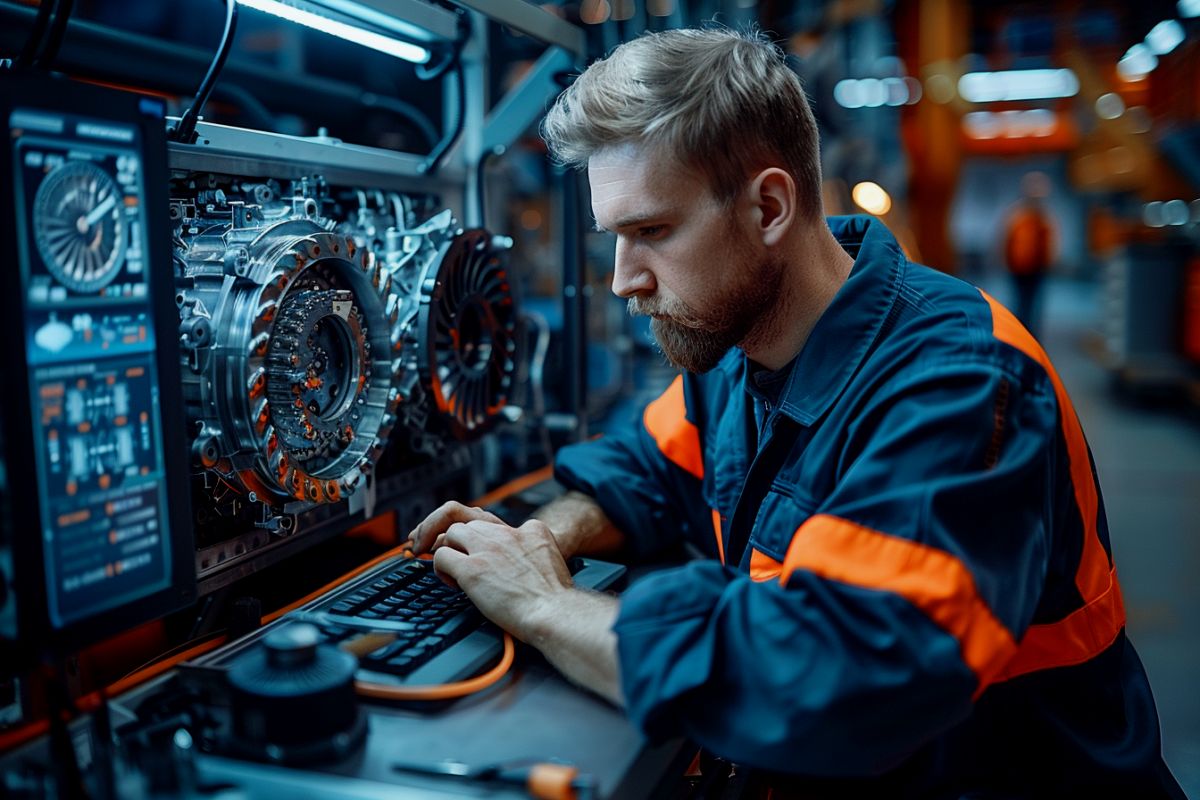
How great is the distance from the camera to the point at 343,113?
229 centimetres

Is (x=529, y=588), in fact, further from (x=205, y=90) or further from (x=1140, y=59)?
(x=1140, y=59)

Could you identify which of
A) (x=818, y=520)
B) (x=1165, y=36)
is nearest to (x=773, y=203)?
(x=818, y=520)

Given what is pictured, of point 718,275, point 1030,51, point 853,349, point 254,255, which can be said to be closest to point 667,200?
point 718,275

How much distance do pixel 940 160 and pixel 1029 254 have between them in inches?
53.8

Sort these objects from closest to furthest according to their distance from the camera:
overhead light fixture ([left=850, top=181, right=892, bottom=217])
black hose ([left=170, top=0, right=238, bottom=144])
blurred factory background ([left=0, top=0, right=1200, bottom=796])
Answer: black hose ([left=170, top=0, right=238, bottom=144])
blurred factory background ([left=0, top=0, right=1200, bottom=796])
overhead light fixture ([left=850, top=181, right=892, bottom=217])

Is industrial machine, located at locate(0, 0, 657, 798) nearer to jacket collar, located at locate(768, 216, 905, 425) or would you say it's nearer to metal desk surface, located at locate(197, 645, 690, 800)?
Answer: metal desk surface, located at locate(197, 645, 690, 800)

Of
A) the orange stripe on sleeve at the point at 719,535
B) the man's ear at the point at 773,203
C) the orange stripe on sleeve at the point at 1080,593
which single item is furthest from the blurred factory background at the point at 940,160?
the orange stripe on sleeve at the point at 1080,593

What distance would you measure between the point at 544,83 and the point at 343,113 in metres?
0.88

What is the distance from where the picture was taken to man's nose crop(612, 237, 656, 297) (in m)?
1.08

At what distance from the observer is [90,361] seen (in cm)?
76

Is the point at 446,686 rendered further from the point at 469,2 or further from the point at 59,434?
the point at 469,2

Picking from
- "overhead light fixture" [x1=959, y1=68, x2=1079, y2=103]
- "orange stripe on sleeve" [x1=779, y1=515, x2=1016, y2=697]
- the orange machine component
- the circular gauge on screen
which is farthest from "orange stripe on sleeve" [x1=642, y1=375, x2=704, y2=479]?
"overhead light fixture" [x1=959, y1=68, x2=1079, y2=103]

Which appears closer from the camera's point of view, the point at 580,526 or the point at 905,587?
the point at 905,587

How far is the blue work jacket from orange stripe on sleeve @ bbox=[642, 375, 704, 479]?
0.14 m
